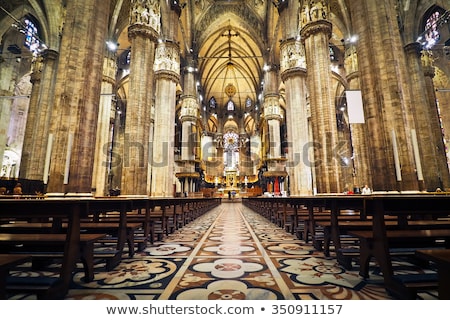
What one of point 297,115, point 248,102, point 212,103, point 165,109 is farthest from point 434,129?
point 212,103

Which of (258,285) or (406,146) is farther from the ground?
(406,146)

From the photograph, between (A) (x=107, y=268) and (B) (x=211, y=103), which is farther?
(B) (x=211, y=103)

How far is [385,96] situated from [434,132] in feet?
26.5

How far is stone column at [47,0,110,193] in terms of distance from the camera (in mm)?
6055

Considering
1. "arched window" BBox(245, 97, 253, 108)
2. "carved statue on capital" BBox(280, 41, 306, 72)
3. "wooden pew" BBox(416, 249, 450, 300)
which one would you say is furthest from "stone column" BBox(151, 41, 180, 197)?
"arched window" BBox(245, 97, 253, 108)

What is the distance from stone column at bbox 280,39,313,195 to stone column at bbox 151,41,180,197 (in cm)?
702

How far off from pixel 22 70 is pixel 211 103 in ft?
79.2

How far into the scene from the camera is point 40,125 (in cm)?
1132

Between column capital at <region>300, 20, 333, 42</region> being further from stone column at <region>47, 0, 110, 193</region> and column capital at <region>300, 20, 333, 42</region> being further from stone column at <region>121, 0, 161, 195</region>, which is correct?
stone column at <region>47, 0, 110, 193</region>

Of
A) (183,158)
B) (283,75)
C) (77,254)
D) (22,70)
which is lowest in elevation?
(77,254)

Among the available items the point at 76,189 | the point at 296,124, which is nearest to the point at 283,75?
the point at 296,124

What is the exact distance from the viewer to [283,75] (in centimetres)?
1398
